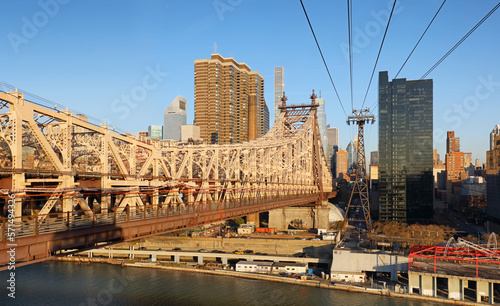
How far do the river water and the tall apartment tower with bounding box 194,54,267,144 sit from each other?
77.9 m

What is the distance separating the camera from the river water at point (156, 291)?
1380 inches

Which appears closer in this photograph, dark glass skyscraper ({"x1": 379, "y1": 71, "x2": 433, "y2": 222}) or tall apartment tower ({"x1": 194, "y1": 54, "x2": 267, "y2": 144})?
dark glass skyscraper ({"x1": 379, "y1": 71, "x2": 433, "y2": 222})

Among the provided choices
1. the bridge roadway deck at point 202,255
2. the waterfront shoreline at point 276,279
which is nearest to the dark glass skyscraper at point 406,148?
the bridge roadway deck at point 202,255

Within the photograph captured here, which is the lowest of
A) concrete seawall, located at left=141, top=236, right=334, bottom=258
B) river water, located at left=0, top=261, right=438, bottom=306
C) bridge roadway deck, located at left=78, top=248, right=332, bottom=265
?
river water, located at left=0, top=261, right=438, bottom=306

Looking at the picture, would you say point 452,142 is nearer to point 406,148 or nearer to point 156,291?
point 406,148

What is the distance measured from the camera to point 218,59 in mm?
124875

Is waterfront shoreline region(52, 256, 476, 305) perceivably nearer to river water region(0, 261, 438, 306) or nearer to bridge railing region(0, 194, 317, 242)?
river water region(0, 261, 438, 306)

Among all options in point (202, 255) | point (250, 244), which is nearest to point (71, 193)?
point (202, 255)

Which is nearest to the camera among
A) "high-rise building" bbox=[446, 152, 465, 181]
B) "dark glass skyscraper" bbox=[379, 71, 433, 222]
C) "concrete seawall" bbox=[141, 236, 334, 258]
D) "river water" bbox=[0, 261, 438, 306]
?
"river water" bbox=[0, 261, 438, 306]

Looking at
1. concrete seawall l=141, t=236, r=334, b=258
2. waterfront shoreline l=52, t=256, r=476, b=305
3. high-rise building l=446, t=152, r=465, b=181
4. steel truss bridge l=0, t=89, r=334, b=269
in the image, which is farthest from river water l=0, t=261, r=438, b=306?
high-rise building l=446, t=152, r=465, b=181

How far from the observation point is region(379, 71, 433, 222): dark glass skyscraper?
74812 millimetres

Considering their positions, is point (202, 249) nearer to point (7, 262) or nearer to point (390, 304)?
point (390, 304)

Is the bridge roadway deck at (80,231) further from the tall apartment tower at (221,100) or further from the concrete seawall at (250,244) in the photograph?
the tall apartment tower at (221,100)

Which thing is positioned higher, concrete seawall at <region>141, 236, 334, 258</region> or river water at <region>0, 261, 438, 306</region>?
concrete seawall at <region>141, 236, 334, 258</region>
